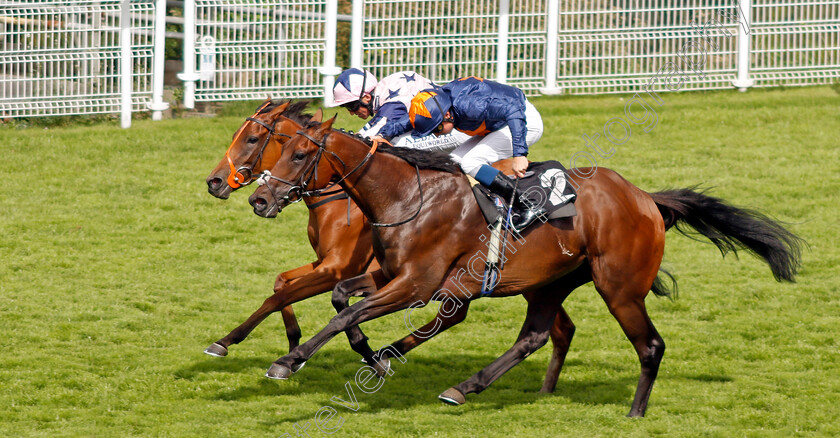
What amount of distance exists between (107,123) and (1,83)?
A: 1.40 m

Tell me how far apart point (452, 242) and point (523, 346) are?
88 centimetres

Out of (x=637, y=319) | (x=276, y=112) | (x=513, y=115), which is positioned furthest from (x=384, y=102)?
(x=637, y=319)

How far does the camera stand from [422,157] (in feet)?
18.8

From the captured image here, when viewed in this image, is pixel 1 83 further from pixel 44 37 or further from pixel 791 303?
pixel 791 303

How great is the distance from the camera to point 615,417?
226 inches

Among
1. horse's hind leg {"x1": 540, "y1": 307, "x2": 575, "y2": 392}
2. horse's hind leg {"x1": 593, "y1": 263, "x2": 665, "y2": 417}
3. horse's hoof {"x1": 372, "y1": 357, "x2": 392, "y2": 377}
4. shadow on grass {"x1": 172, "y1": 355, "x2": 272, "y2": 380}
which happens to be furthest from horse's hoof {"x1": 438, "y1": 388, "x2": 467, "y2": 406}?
shadow on grass {"x1": 172, "y1": 355, "x2": 272, "y2": 380}

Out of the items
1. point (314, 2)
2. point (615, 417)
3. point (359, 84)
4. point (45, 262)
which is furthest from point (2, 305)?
point (314, 2)

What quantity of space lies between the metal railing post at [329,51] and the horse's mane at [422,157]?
7560mm

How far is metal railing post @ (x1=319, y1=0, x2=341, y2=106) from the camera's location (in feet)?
43.1

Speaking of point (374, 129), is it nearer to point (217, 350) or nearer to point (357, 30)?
point (217, 350)

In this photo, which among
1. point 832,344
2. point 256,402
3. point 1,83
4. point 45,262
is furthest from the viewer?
point 1,83

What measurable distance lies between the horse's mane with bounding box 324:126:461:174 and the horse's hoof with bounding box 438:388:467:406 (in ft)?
4.20

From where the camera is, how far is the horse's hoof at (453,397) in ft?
19.2

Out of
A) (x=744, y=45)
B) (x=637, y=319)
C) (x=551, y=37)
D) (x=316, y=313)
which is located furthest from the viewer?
(x=744, y=45)
